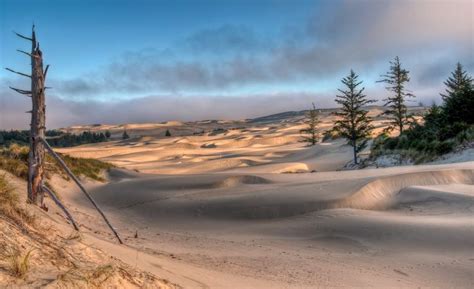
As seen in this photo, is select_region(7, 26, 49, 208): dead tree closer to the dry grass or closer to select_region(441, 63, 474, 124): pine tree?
the dry grass

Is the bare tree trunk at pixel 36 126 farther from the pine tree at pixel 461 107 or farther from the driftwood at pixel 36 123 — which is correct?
the pine tree at pixel 461 107

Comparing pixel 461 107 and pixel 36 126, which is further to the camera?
pixel 461 107

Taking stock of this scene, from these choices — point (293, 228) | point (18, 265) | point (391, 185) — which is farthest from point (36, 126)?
point (391, 185)

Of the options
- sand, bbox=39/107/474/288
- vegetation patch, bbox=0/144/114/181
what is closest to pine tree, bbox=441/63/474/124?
sand, bbox=39/107/474/288

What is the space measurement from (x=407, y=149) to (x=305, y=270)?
18.2 m

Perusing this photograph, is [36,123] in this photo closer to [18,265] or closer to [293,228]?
[18,265]

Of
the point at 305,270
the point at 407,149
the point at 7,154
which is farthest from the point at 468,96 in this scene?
the point at 7,154

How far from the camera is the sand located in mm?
5633

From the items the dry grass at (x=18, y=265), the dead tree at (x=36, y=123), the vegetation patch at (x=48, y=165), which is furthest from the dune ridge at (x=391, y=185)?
the vegetation patch at (x=48, y=165)

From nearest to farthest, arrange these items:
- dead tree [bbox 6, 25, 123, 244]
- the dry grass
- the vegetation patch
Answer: the dry grass, dead tree [bbox 6, 25, 123, 244], the vegetation patch

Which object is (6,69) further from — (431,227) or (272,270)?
(431,227)

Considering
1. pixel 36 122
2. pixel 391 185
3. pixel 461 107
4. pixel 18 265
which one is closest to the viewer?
A: pixel 18 265

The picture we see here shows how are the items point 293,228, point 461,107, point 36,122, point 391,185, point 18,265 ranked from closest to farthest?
1. point 18,265
2. point 36,122
3. point 293,228
4. point 391,185
5. point 461,107

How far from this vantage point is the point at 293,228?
28.8 ft
